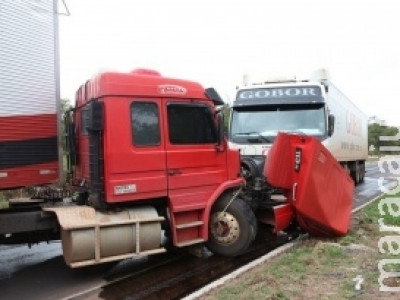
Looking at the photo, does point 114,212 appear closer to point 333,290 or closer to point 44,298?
point 44,298

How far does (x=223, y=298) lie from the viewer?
5.01 meters

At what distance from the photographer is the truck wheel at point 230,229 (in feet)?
24.3

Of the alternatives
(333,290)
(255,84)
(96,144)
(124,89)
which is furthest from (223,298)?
(255,84)

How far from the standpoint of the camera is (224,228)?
7.46 metres

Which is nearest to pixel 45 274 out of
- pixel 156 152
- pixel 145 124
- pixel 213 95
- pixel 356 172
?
pixel 156 152

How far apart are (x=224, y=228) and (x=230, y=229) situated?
0.10 m

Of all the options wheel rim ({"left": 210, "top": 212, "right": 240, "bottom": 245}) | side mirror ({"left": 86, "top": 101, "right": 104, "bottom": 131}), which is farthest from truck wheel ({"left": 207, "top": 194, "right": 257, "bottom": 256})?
side mirror ({"left": 86, "top": 101, "right": 104, "bottom": 131})

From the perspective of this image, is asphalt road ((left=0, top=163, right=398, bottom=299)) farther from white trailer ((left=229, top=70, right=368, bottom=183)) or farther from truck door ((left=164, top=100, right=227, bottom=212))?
white trailer ((left=229, top=70, right=368, bottom=183))

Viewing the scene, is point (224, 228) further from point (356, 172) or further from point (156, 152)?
point (356, 172)

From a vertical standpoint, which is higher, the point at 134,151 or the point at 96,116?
the point at 96,116

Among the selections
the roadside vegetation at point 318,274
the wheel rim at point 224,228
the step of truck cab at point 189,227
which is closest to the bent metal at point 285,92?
the roadside vegetation at point 318,274

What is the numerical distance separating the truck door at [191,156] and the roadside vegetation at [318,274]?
1461mm

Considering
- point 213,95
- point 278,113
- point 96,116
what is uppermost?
point 213,95

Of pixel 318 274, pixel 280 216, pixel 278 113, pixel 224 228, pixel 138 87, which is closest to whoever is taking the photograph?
pixel 318 274
